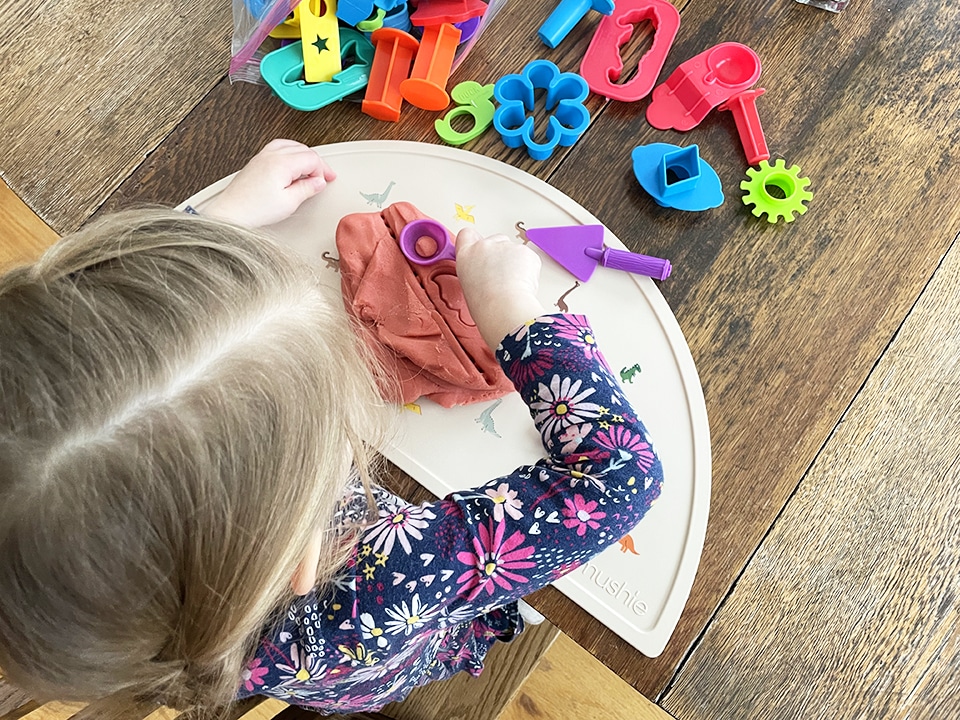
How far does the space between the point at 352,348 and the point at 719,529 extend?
1.05 ft

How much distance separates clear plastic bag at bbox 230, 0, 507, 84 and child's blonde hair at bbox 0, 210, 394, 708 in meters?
0.35

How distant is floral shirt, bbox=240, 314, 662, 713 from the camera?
1.44ft

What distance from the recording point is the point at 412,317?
1.96ft

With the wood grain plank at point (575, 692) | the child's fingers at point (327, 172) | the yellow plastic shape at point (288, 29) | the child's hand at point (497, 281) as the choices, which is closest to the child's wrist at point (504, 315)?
the child's hand at point (497, 281)

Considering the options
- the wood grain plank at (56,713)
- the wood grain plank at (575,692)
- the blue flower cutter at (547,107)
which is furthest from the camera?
the wood grain plank at (575,692)

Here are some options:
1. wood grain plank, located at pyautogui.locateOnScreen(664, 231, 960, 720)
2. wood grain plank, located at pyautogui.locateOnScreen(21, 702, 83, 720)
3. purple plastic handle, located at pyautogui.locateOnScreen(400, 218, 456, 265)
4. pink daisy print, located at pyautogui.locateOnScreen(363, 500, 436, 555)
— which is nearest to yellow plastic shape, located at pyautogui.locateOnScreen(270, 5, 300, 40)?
purple plastic handle, located at pyautogui.locateOnScreen(400, 218, 456, 265)

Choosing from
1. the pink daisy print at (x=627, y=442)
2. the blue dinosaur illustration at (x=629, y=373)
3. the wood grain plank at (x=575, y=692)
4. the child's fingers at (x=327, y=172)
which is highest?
the child's fingers at (x=327, y=172)

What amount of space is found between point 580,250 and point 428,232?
13cm

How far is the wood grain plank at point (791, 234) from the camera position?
1.87ft

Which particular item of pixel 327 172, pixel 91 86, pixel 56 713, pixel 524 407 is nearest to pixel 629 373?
pixel 524 407

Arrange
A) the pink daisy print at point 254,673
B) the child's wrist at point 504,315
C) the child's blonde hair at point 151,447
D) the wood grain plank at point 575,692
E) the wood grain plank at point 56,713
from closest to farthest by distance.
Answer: the child's blonde hair at point 151,447 → the pink daisy print at point 254,673 → the child's wrist at point 504,315 → the wood grain plank at point 56,713 → the wood grain plank at point 575,692

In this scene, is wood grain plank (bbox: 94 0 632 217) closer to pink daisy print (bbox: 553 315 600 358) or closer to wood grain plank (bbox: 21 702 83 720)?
pink daisy print (bbox: 553 315 600 358)

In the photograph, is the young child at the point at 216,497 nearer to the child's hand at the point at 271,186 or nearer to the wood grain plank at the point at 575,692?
the child's hand at the point at 271,186

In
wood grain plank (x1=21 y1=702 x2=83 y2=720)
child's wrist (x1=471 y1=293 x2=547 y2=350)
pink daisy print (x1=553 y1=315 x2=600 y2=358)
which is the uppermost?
child's wrist (x1=471 y1=293 x2=547 y2=350)
